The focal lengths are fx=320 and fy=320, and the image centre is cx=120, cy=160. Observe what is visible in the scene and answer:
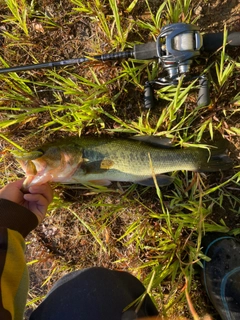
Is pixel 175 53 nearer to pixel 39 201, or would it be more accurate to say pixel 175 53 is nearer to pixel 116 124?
pixel 116 124

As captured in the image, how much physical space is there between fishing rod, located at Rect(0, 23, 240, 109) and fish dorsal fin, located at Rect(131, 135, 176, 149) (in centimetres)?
27

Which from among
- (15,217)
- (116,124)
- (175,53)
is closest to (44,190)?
(15,217)

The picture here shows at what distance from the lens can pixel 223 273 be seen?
2.94 meters

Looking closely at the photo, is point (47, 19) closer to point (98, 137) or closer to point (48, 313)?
point (98, 137)

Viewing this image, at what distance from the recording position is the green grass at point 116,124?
2824 mm

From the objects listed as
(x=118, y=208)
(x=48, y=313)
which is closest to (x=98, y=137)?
(x=118, y=208)

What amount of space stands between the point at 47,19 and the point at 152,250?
2.40 m

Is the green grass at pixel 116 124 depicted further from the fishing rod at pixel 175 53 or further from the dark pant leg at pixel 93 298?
the dark pant leg at pixel 93 298

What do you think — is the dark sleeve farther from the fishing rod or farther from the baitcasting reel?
the baitcasting reel

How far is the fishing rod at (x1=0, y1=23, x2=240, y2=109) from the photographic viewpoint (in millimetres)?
2439

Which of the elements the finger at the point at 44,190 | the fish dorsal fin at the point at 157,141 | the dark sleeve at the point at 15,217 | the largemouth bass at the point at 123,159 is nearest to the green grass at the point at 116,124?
the fish dorsal fin at the point at 157,141

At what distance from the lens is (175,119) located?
2.90 m

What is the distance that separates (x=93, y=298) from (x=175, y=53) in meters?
1.93

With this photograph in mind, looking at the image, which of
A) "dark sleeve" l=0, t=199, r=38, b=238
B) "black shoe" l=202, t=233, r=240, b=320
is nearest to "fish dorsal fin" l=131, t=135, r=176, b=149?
"black shoe" l=202, t=233, r=240, b=320
